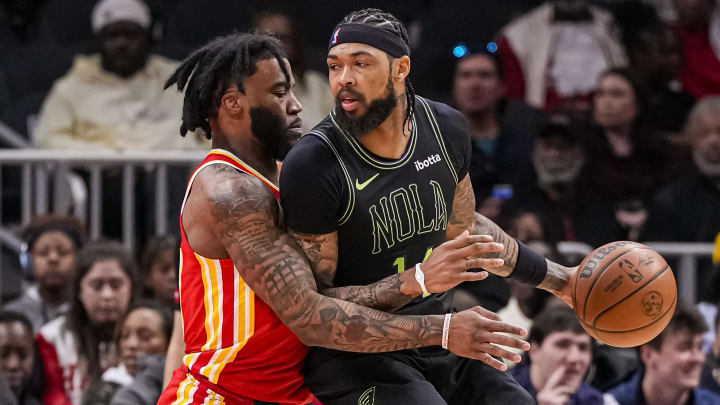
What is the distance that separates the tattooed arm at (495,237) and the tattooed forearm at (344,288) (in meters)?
0.57

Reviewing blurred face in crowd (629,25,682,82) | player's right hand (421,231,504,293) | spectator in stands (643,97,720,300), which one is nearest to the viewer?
player's right hand (421,231,504,293)

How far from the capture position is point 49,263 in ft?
24.4

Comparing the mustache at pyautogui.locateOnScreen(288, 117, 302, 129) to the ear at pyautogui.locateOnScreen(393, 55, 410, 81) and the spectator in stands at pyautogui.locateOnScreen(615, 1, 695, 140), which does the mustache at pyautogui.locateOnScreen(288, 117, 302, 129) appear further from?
the spectator in stands at pyautogui.locateOnScreen(615, 1, 695, 140)

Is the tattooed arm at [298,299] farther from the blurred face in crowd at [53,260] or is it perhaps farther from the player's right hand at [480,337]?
the blurred face in crowd at [53,260]

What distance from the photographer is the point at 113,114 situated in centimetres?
812

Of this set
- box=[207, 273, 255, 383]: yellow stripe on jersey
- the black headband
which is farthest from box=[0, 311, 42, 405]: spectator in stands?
the black headband

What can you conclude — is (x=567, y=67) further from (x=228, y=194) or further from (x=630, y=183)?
(x=228, y=194)

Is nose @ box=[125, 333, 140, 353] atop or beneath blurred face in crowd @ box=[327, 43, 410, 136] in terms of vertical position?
beneath

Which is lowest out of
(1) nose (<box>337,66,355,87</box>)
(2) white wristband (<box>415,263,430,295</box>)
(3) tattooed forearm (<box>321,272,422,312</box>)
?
(3) tattooed forearm (<box>321,272,422,312</box>)

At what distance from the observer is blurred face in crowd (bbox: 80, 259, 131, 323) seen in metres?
7.06

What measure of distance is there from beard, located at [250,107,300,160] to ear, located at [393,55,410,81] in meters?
0.41

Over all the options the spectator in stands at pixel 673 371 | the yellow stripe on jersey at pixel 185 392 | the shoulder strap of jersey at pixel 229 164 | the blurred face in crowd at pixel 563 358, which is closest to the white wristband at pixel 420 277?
the shoulder strap of jersey at pixel 229 164

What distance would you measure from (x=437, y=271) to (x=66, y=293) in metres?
4.03

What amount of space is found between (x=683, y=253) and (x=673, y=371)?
1.14 m
